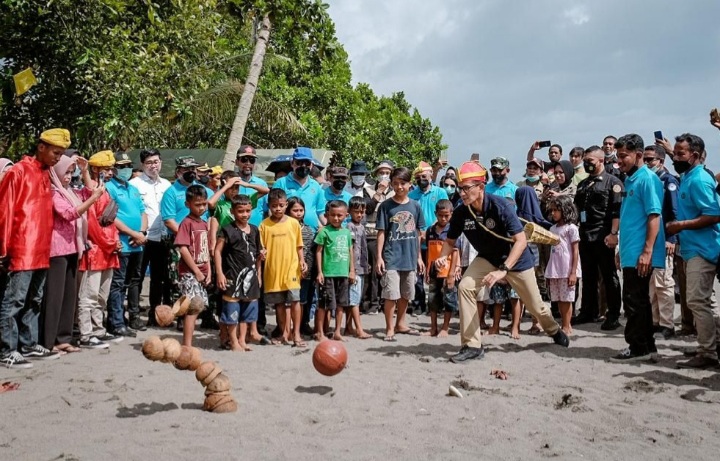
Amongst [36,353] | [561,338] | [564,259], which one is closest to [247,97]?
[564,259]

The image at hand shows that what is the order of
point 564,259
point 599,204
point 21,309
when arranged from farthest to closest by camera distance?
point 599,204 < point 564,259 < point 21,309

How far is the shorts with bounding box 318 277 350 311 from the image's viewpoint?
313 inches

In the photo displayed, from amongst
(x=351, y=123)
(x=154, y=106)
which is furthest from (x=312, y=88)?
(x=154, y=106)

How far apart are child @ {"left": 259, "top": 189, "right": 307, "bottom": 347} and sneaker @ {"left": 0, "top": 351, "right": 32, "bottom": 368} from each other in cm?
266

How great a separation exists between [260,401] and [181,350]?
0.90 m

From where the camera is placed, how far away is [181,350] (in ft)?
15.8

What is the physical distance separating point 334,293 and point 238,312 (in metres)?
1.21

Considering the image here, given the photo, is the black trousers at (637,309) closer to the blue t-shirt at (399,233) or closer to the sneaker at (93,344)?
the blue t-shirt at (399,233)

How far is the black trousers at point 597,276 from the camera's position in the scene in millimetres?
8914

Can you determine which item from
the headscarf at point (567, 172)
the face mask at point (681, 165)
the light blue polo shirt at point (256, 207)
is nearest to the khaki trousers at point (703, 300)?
the face mask at point (681, 165)

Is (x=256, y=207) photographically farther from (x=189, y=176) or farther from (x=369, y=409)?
(x=369, y=409)

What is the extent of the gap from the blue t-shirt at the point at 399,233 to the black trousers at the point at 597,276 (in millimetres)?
2517

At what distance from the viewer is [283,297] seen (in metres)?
7.82

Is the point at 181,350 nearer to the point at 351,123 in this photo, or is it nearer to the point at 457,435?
the point at 457,435
